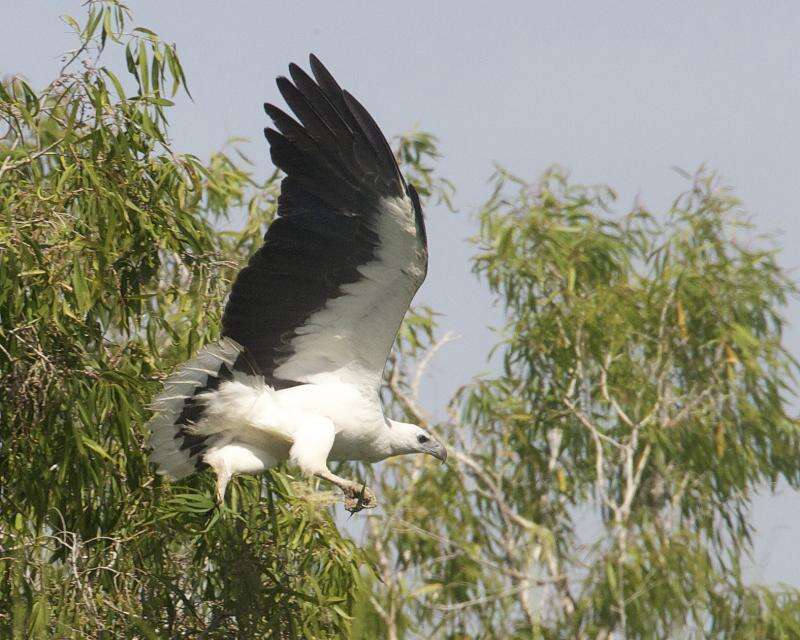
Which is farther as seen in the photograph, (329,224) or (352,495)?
(352,495)

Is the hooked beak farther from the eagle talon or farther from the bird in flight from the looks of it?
the eagle talon

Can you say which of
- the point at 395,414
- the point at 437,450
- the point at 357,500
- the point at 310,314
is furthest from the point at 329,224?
the point at 395,414

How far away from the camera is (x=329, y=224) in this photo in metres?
4.88

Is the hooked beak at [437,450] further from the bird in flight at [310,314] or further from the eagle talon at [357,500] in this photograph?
the eagle talon at [357,500]

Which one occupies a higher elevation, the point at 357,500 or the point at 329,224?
the point at 329,224

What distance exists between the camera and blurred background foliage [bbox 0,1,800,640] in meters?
4.29

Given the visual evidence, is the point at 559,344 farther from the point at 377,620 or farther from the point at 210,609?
the point at 210,609

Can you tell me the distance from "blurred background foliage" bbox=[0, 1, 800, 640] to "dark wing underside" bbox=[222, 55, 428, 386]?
23 centimetres

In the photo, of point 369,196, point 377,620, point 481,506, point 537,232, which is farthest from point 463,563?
point 369,196

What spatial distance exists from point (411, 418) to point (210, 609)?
5.13 metres

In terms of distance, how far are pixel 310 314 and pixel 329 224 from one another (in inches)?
17.0

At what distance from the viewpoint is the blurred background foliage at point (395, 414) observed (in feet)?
14.1

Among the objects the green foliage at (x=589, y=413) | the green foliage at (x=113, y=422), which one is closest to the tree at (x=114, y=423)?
the green foliage at (x=113, y=422)

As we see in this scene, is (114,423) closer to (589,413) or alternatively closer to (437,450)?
(437,450)
